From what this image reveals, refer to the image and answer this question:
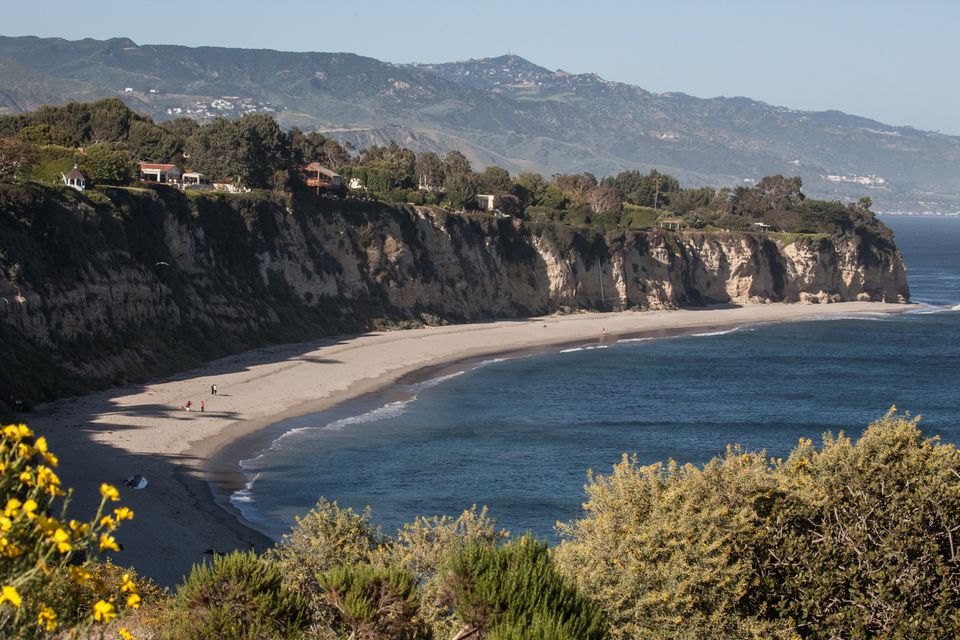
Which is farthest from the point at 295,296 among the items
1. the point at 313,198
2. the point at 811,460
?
the point at 811,460

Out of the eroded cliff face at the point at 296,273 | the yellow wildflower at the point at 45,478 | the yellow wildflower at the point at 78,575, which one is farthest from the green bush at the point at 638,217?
the yellow wildflower at the point at 45,478

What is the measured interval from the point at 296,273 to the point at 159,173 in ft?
42.0

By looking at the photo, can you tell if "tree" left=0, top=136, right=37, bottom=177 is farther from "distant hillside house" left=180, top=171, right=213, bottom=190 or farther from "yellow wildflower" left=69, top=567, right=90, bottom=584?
"yellow wildflower" left=69, top=567, right=90, bottom=584

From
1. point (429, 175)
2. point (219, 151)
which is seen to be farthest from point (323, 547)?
point (429, 175)

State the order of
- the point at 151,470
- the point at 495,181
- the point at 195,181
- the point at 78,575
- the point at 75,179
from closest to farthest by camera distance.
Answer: the point at 78,575 → the point at 151,470 → the point at 75,179 → the point at 195,181 → the point at 495,181

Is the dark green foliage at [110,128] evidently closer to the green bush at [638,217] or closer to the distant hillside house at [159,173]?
the distant hillside house at [159,173]

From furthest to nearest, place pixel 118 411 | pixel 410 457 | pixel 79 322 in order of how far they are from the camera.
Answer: pixel 79 322
pixel 118 411
pixel 410 457

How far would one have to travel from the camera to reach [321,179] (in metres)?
95.8

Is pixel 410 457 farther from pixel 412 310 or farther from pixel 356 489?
pixel 412 310

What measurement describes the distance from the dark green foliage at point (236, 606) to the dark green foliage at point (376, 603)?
71cm

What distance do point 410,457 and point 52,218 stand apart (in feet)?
84.7

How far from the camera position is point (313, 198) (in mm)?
90625

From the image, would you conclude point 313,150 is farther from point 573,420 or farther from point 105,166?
point 573,420

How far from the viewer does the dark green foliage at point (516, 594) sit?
16.8m
